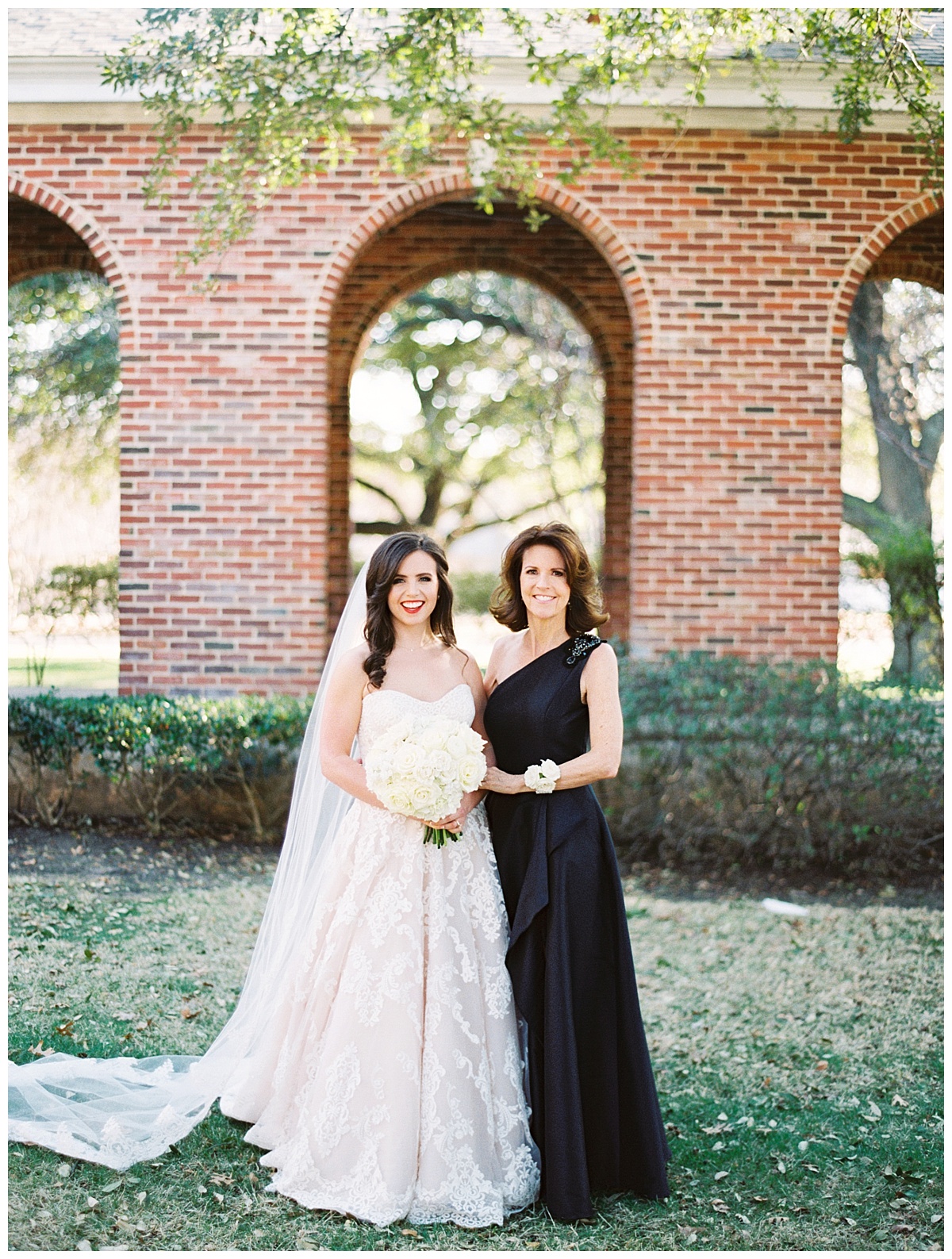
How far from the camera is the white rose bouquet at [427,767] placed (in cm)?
337

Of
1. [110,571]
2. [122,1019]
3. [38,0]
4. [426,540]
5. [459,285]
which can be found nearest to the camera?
[426,540]

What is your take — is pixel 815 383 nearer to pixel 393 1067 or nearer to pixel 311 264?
pixel 311 264

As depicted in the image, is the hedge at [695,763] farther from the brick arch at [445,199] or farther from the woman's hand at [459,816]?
the woman's hand at [459,816]

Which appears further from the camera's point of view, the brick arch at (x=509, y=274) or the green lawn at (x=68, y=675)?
the brick arch at (x=509, y=274)

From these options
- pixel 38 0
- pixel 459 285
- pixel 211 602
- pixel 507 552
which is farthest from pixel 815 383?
pixel 459 285

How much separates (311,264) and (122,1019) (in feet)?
18.4

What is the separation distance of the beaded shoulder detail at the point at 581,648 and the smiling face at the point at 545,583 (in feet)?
0.39

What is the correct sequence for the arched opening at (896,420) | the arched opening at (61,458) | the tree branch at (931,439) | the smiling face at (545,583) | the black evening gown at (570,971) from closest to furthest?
Answer: the black evening gown at (570,971) < the smiling face at (545,583) < the arched opening at (61,458) < the arched opening at (896,420) < the tree branch at (931,439)

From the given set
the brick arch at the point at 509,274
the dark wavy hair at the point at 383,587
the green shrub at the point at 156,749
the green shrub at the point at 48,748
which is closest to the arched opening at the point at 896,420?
the brick arch at the point at 509,274

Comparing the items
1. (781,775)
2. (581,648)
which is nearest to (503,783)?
(581,648)

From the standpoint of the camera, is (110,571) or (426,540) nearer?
(426,540)

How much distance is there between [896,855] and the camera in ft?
25.2

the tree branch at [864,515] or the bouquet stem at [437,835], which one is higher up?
the tree branch at [864,515]

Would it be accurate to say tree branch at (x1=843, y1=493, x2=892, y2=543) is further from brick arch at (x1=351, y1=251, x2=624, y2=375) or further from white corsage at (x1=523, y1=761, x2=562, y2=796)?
white corsage at (x1=523, y1=761, x2=562, y2=796)
